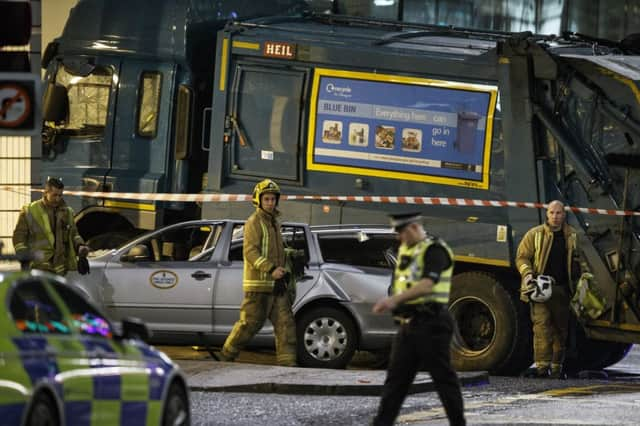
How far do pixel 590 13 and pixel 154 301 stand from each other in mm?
24733

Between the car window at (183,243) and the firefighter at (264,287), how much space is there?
110 centimetres

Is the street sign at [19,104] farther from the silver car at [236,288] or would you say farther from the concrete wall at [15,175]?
the silver car at [236,288]

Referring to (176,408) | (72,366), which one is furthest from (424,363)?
(72,366)

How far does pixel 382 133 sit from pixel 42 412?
895cm

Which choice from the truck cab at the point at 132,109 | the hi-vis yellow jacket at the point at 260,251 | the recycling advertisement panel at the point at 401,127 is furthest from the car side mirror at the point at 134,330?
the truck cab at the point at 132,109

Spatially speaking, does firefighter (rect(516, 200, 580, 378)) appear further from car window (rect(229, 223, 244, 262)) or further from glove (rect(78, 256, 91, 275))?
glove (rect(78, 256, 91, 275))

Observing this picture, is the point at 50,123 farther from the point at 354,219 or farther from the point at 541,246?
the point at 541,246

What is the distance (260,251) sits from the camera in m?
15.4

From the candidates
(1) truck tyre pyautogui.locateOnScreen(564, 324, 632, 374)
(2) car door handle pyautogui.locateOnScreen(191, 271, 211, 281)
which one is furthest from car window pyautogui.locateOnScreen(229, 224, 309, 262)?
(1) truck tyre pyautogui.locateOnScreen(564, 324, 632, 374)

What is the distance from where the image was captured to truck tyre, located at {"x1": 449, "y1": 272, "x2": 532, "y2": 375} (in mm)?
16016

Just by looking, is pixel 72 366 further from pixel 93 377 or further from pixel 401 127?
pixel 401 127

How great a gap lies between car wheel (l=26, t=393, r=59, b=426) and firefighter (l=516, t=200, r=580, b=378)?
7742 mm

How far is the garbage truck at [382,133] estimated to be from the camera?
1570 centimetres

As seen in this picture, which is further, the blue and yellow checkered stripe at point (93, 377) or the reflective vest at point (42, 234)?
the reflective vest at point (42, 234)
